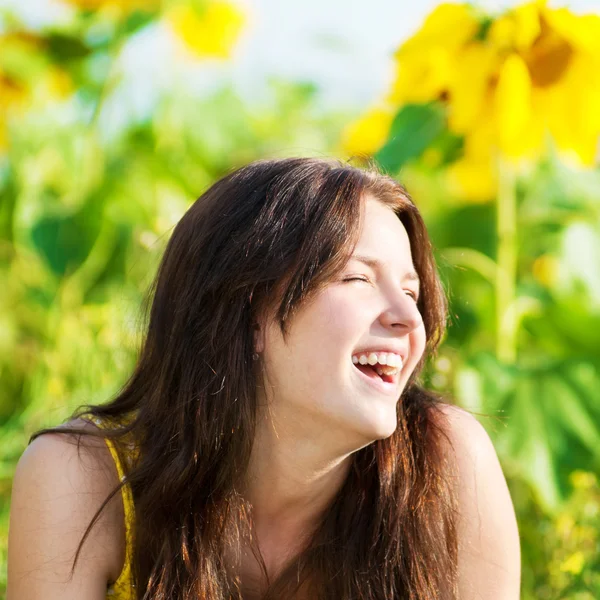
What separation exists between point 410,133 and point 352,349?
71 cm

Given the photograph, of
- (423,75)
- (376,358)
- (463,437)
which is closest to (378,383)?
(376,358)

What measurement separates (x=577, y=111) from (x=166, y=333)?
34.9 inches

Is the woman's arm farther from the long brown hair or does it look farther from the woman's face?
the woman's face

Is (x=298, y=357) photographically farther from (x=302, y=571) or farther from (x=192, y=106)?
(x=192, y=106)

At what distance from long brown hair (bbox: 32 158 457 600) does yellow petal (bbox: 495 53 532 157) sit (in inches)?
17.4

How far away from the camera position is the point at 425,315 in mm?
1501

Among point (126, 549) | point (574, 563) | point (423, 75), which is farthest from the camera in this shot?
point (423, 75)

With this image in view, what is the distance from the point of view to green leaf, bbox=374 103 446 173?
5.94ft

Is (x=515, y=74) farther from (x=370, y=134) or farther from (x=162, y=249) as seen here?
(x=162, y=249)

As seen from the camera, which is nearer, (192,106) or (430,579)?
(430,579)

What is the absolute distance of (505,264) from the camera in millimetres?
1903

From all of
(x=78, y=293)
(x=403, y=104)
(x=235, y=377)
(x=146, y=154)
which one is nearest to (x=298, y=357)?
(x=235, y=377)

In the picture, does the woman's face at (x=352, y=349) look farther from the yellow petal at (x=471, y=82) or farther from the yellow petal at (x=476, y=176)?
the yellow petal at (x=476, y=176)

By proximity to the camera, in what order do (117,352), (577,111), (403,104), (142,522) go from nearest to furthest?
(142,522) < (577,111) < (403,104) < (117,352)
